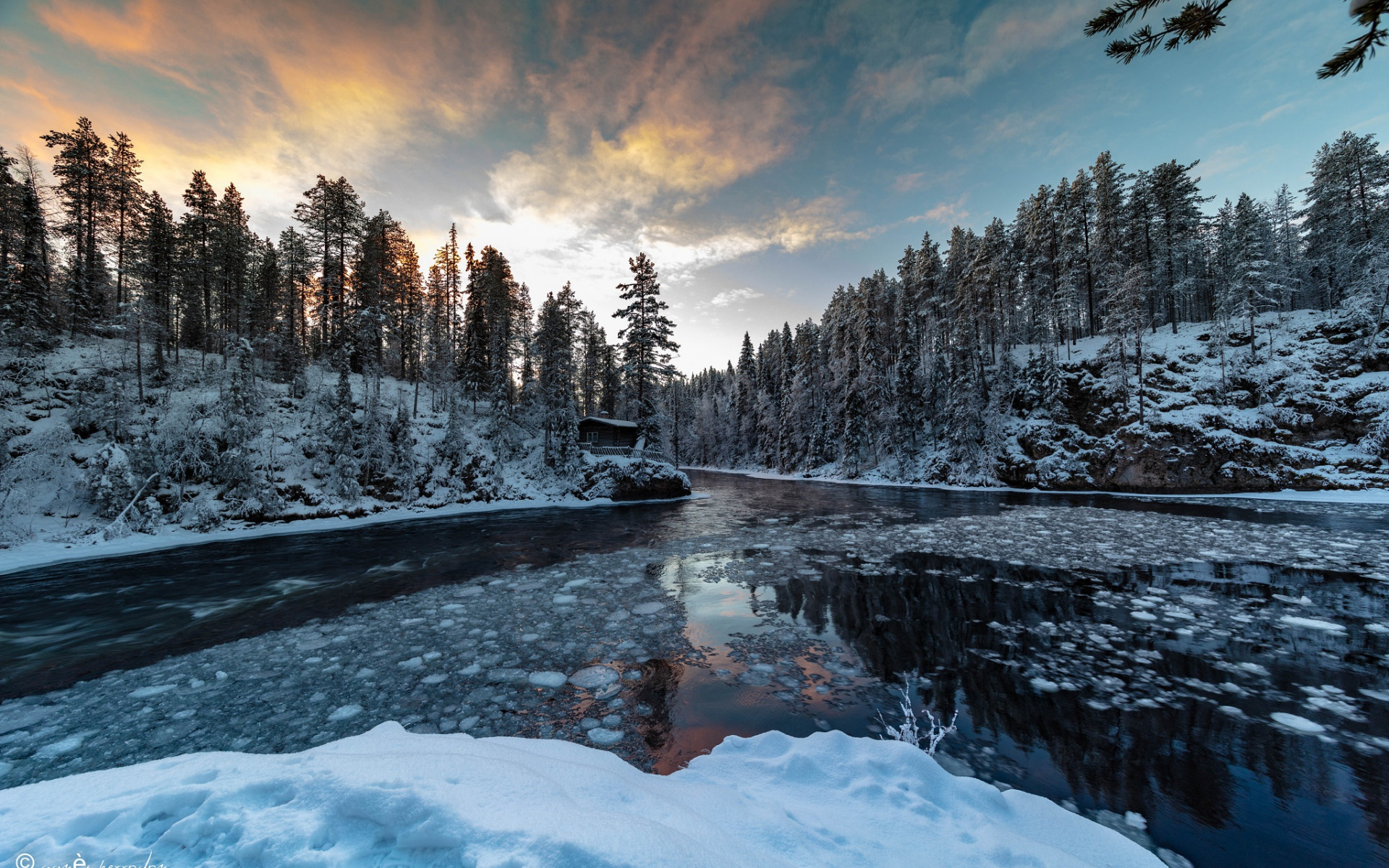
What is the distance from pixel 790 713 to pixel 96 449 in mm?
26970

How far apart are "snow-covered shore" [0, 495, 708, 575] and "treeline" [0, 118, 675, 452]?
8.03 m

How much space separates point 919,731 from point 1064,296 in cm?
4641

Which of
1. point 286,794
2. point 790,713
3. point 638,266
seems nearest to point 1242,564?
point 790,713

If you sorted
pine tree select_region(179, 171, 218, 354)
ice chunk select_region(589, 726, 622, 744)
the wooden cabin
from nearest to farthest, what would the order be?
ice chunk select_region(589, 726, 622, 744)
pine tree select_region(179, 171, 218, 354)
the wooden cabin

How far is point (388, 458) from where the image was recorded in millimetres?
23500

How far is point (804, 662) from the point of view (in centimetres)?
600

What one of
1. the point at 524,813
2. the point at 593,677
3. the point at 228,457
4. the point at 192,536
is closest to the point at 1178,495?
the point at 593,677

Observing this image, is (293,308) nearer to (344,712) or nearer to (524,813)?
(344,712)

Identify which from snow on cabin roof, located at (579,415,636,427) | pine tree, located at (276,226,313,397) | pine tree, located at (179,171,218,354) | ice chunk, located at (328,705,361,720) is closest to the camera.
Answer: ice chunk, located at (328,705,361,720)

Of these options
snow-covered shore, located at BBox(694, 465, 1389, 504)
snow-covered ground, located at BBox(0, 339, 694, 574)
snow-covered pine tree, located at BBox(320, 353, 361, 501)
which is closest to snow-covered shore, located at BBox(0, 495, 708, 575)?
snow-covered ground, located at BBox(0, 339, 694, 574)

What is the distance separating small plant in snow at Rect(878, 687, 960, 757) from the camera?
13.0 ft

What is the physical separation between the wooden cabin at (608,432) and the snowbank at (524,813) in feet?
107

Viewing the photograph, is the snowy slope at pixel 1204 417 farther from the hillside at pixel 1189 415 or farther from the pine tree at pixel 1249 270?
the pine tree at pixel 1249 270

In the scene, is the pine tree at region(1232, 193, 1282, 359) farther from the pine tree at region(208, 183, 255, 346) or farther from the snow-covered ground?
the pine tree at region(208, 183, 255, 346)
